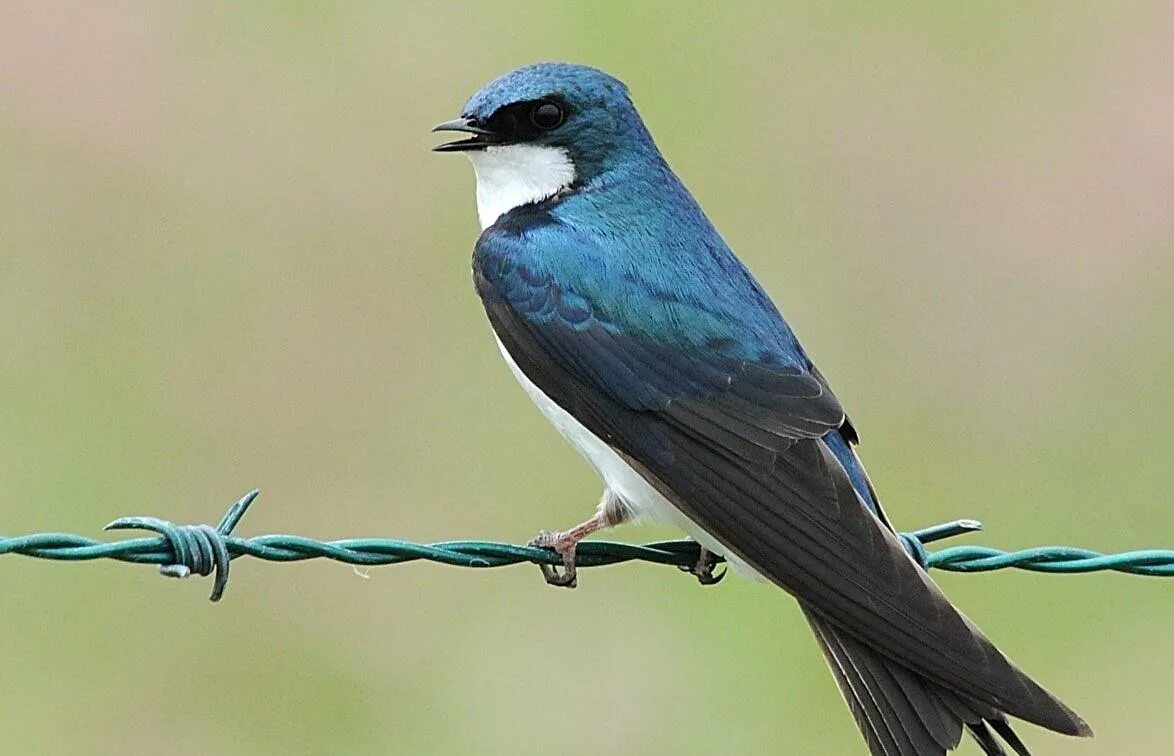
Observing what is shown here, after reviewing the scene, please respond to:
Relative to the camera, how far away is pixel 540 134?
14.5ft

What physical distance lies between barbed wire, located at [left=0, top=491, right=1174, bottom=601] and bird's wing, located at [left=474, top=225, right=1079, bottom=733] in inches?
4.9

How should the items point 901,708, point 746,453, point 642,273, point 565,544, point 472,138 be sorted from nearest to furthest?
point 901,708 → point 746,453 → point 565,544 → point 642,273 → point 472,138

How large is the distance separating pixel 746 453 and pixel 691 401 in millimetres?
157

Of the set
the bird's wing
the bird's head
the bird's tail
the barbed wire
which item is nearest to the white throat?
the bird's head

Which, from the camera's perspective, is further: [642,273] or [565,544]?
[642,273]

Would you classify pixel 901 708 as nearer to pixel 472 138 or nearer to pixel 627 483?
pixel 627 483

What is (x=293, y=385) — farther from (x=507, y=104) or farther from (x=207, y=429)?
(x=507, y=104)

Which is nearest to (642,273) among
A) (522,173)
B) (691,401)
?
(691,401)

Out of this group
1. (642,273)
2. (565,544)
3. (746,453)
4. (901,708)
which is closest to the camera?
(901,708)

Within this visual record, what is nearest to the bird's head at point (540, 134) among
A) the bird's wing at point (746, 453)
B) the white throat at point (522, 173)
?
the white throat at point (522, 173)

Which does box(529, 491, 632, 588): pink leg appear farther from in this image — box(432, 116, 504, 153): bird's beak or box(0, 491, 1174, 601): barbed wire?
box(432, 116, 504, 153): bird's beak

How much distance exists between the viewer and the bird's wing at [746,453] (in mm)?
3627

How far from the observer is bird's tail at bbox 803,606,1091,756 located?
360 centimetres

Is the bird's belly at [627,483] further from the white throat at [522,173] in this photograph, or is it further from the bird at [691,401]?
the white throat at [522,173]
